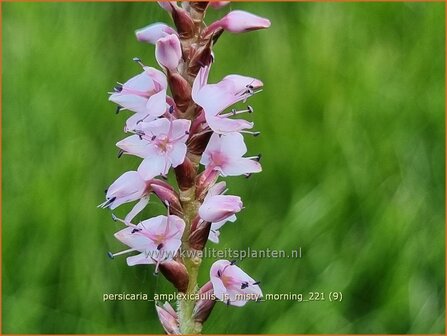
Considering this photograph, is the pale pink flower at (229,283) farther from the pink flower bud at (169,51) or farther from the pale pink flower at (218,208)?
the pink flower bud at (169,51)

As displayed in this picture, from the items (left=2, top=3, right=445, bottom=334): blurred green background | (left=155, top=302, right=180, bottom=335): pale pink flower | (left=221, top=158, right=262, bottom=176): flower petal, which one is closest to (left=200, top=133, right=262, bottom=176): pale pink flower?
(left=221, top=158, right=262, bottom=176): flower petal

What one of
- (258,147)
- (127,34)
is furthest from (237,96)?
(127,34)

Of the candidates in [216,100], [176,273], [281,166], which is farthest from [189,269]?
[281,166]

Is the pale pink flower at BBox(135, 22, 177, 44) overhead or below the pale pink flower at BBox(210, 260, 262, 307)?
overhead

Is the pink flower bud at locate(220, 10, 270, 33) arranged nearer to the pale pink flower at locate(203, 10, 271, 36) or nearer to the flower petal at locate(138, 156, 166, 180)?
the pale pink flower at locate(203, 10, 271, 36)

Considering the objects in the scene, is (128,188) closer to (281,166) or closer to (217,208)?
(217,208)

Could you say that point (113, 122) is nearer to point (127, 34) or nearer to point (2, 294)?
point (127, 34)

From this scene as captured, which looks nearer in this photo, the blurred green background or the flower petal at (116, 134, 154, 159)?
the flower petal at (116, 134, 154, 159)
